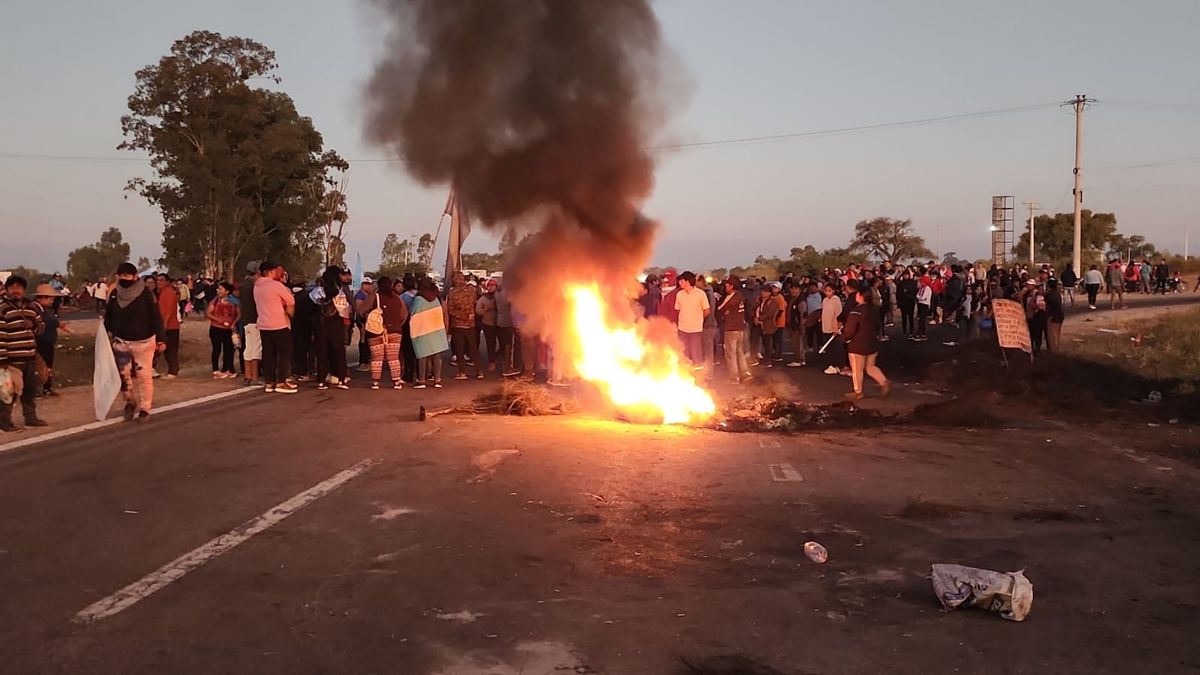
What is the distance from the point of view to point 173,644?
3969 millimetres

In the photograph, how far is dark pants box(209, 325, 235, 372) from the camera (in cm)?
1447

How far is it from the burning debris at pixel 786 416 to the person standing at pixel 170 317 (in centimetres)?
866

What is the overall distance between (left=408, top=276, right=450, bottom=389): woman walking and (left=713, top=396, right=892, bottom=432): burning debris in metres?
4.49

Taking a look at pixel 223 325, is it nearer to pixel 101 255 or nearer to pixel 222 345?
pixel 222 345

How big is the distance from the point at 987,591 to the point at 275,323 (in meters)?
10.2

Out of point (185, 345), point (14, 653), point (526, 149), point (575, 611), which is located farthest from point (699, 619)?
point (185, 345)

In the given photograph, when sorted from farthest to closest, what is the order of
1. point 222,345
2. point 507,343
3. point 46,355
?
1. point 507,343
2. point 222,345
3. point 46,355

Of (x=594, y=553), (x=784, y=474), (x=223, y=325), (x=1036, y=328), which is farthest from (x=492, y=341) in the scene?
(x=594, y=553)

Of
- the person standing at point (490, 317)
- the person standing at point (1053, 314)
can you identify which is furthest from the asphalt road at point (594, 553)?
the person standing at point (1053, 314)

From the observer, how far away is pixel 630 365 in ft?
38.5

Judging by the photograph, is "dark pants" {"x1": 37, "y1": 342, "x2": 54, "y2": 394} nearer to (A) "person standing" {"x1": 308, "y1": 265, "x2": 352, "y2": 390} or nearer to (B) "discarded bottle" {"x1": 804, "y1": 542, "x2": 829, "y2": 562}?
(A) "person standing" {"x1": 308, "y1": 265, "x2": 352, "y2": 390}

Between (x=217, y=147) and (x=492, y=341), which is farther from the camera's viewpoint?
(x=217, y=147)

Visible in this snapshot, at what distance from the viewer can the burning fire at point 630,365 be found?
34.7ft

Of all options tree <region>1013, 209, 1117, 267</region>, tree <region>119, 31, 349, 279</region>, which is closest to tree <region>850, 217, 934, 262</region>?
tree <region>1013, 209, 1117, 267</region>
